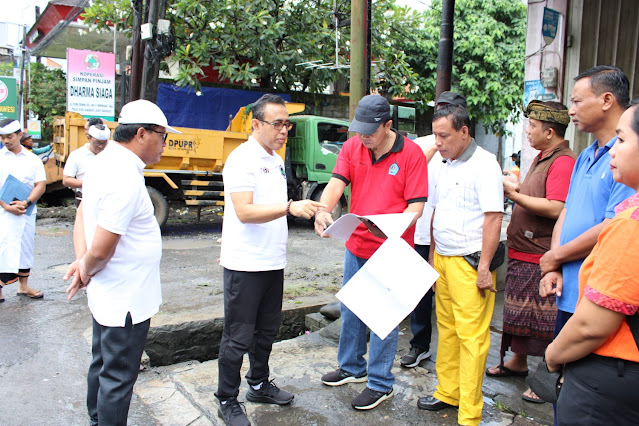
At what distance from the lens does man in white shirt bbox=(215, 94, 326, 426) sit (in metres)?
2.91

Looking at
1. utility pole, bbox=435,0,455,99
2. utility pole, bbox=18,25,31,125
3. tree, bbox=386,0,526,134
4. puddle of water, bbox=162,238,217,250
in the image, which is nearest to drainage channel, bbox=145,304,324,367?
utility pole, bbox=435,0,455,99

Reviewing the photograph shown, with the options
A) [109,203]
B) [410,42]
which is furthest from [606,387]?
[410,42]

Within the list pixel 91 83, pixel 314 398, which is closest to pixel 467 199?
pixel 314 398

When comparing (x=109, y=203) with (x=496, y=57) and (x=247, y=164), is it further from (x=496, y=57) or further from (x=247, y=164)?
(x=496, y=57)

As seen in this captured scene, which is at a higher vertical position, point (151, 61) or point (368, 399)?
point (151, 61)

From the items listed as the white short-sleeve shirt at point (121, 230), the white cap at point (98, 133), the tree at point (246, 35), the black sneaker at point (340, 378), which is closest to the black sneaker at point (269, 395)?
the black sneaker at point (340, 378)

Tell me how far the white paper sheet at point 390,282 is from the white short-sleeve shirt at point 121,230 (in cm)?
100

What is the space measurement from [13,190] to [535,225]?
488 centimetres

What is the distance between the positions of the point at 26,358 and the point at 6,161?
2.32 meters

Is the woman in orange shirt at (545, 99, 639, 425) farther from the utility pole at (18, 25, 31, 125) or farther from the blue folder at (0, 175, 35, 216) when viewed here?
the utility pole at (18, 25, 31, 125)

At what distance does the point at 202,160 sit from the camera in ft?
32.2

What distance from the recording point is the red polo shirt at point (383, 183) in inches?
124

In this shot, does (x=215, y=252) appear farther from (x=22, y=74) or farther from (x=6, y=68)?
(x=6, y=68)

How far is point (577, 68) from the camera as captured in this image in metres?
5.14
